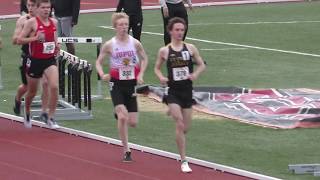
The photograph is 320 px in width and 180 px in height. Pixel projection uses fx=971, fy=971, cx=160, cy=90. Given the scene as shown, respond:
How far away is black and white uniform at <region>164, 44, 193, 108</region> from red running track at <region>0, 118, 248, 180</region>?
2.64 ft

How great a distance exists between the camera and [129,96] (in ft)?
Answer: 39.9

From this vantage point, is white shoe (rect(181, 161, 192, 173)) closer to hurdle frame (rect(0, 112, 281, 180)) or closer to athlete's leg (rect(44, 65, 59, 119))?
hurdle frame (rect(0, 112, 281, 180))

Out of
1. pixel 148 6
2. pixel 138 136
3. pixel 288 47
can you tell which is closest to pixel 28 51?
pixel 138 136

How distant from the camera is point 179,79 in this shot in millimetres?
11680

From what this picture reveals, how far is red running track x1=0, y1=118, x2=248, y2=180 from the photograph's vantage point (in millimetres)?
11188

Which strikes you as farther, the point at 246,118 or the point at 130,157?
the point at 246,118

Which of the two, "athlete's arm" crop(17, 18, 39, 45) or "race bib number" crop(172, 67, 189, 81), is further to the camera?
"athlete's arm" crop(17, 18, 39, 45)

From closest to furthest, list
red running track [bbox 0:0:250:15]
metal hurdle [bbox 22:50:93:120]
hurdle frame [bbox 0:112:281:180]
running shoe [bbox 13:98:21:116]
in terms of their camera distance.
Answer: hurdle frame [bbox 0:112:281:180], metal hurdle [bbox 22:50:93:120], running shoe [bbox 13:98:21:116], red running track [bbox 0:0:250:15]

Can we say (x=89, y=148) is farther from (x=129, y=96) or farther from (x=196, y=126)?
(x=196, y=126)

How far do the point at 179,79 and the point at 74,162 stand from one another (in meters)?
1.68

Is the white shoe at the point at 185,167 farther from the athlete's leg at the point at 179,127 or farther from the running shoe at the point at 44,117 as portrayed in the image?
the running shoe at the point at 44,117

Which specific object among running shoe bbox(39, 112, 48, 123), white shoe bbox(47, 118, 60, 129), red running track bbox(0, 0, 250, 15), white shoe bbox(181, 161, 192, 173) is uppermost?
white shoe bbox(181, 161, 192, 173)

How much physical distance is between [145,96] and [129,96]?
15.8 ft

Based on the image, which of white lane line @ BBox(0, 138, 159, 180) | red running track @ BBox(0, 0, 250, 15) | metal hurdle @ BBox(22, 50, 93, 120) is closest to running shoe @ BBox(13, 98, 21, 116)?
metal hurdle @ BBox(22, 50, 93, 120)
